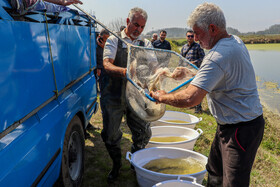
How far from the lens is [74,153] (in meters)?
2.91

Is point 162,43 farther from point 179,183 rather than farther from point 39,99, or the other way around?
point 39,99

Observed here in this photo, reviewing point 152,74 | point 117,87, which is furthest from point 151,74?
point 117,87

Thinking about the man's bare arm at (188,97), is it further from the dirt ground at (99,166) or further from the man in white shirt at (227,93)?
the dirt ground at (99,166)

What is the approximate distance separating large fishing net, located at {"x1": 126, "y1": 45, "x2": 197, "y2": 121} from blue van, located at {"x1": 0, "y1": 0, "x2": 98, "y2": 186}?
2.44ft

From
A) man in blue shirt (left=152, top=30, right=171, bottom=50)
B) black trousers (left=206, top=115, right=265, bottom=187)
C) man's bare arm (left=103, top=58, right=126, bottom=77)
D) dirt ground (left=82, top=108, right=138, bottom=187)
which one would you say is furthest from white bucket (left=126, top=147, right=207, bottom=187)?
man in blue shirt (left=152, top=30, right=171, bottom=50)

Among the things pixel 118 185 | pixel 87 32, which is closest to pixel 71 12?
pixel 87 32

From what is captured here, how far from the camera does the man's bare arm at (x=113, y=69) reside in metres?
2.50

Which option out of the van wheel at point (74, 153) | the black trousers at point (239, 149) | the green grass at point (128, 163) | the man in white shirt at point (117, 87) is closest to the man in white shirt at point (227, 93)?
the black trousers at point (239, 149)

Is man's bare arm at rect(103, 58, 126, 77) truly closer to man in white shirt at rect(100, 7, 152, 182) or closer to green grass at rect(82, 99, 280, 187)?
man in white shirt at rect(100, 7, 152, 182)

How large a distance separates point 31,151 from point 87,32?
2.62 m

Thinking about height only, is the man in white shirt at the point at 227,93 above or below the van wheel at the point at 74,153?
above

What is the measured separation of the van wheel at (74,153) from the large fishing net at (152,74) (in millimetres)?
752

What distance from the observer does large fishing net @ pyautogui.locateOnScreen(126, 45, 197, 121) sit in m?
2.46

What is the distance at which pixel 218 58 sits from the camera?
5.54 ft
